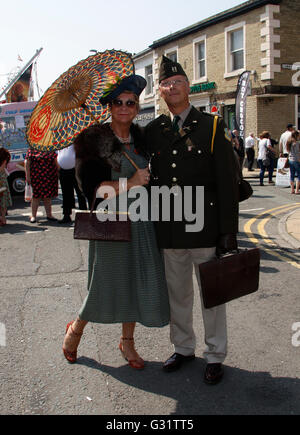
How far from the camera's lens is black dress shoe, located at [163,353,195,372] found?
3.16 m

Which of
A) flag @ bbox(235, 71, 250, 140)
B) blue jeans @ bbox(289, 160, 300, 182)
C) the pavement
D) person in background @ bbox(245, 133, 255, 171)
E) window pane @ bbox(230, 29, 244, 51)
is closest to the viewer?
the pavement

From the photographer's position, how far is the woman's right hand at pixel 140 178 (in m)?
2.87

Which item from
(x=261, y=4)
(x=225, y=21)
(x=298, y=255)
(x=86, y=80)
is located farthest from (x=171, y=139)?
(x=225, y=21)

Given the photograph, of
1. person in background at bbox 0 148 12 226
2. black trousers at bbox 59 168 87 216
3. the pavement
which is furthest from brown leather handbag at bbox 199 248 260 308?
person in background at bbox 0 148 12 226

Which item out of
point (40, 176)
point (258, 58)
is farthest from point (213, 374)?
point (258, 58)

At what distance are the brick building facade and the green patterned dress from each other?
17503 millimetres

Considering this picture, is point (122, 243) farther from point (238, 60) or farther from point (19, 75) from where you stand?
point (238, 60)

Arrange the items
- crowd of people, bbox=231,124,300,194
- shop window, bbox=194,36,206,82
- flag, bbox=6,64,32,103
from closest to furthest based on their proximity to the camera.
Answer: crowd of people, bbox=231,124,300,194 < flag, bbox=6,64,32,103 < shop window, bbox=194,36,206,82

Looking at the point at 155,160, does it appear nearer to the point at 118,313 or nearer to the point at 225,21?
the point at 118,313

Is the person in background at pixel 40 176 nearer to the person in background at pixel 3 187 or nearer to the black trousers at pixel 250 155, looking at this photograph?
the person in background at pixel 3 187

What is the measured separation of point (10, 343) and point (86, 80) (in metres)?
2.16

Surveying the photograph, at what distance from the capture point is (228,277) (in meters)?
2.86

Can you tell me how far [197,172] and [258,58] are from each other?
713 inches

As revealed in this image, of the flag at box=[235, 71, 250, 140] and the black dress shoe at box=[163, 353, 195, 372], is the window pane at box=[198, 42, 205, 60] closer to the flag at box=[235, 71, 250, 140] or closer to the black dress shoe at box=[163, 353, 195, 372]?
the flag at box=[235, 71, 250, 140]
